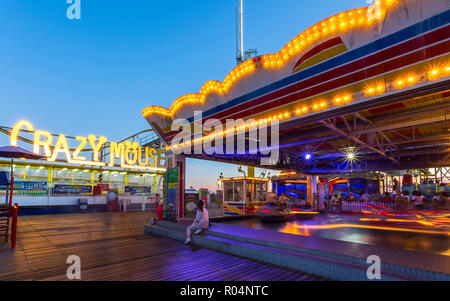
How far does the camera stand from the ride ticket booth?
45.5 feet

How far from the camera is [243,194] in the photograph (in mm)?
13961

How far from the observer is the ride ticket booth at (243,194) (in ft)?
45.5

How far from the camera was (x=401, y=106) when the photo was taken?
6625 millimetres

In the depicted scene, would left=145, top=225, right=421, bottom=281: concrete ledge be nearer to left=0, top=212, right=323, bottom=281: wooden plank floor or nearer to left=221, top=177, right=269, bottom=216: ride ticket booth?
left=0, top=212, right=323, bottom=281: wooden plank floor

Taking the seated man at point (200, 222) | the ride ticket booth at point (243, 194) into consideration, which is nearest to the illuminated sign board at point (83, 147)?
the ride ticket booth at point (243, 194)

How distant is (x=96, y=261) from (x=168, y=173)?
4.89 m

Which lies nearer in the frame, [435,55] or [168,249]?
[435,55]

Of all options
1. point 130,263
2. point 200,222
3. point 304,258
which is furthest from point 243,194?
point 304,258

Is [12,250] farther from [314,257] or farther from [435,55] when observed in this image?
[435,55]

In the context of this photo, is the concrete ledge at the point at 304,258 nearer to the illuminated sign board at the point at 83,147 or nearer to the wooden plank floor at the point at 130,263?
the wooden plank floor at the point at 130,263

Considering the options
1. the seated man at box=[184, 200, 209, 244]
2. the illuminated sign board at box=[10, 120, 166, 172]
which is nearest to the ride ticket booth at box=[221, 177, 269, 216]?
the seated man at box=[184, 200, 209, 244]

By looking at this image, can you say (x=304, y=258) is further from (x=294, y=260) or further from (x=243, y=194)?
(x=243, y=194)

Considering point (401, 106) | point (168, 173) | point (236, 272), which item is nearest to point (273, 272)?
point (236, 272)

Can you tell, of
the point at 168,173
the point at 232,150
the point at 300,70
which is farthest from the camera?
the point at 232,150
